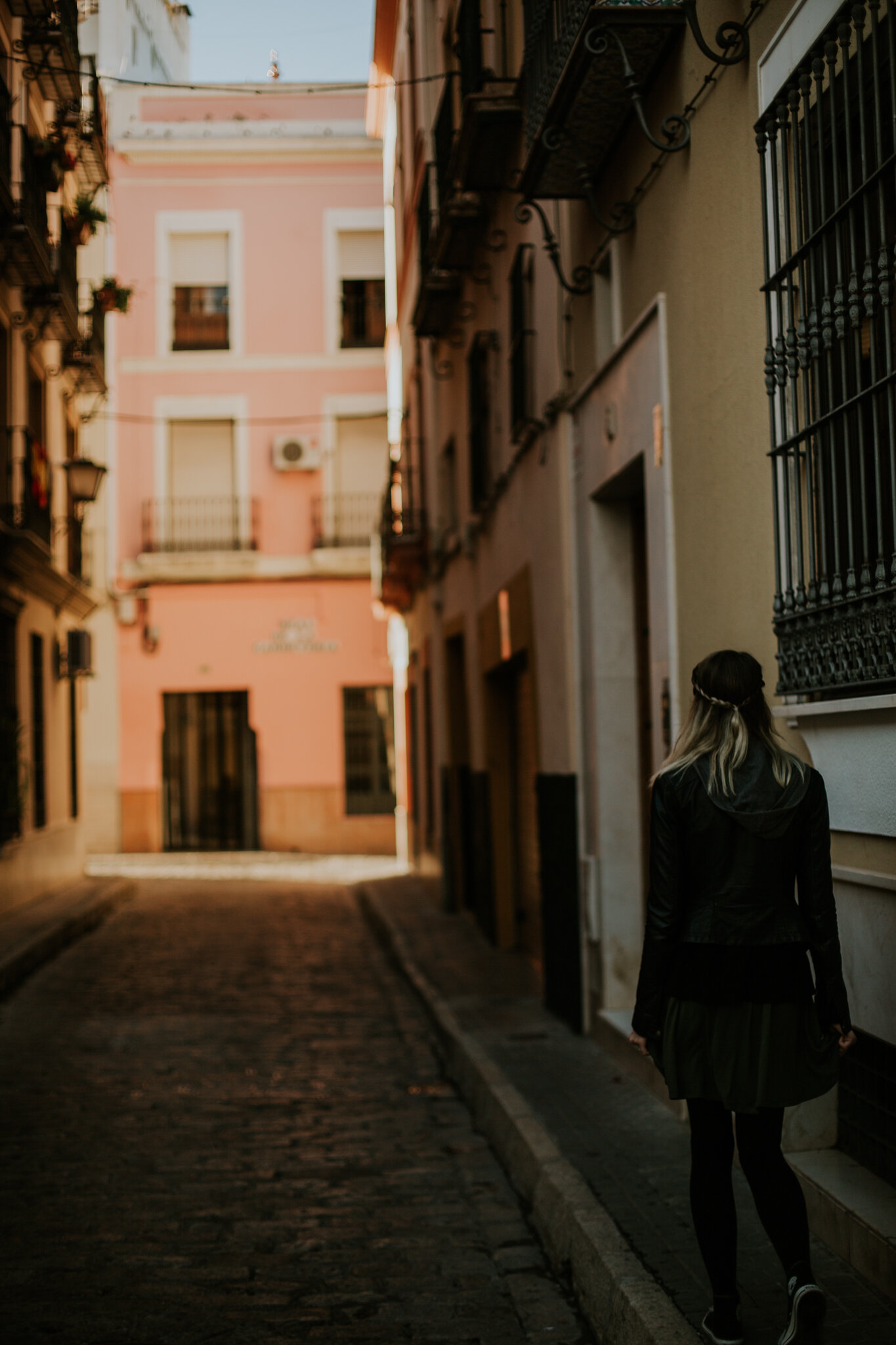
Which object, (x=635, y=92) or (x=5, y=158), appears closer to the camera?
(x=635, y=92)

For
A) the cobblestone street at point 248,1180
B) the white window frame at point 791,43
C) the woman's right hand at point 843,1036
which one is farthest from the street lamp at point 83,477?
the woman's right hand at point 843,1036

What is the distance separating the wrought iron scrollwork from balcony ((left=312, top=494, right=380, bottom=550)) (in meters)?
21.6

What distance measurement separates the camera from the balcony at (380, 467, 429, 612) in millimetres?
18438

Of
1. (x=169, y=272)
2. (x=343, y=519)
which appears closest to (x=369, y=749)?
(x=343, y=519)

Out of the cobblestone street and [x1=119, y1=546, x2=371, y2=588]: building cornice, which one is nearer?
the cobblestone street

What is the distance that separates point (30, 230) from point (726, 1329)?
13850mm

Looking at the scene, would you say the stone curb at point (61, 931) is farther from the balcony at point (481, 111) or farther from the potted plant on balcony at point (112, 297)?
the potted plant on balcony at point (112, 297)

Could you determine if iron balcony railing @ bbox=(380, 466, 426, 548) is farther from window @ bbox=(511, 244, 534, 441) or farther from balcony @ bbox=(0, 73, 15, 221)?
window @ bbox=(511, 244, 534, 441)

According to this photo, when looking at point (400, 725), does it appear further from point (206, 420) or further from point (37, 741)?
point (37, 741)

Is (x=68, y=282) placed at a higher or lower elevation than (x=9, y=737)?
higher

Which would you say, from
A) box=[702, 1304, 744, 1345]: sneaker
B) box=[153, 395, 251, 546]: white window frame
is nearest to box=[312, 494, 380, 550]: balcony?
box=[153, 395, 251, 546]: white window frame

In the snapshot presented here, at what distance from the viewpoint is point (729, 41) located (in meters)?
5.45

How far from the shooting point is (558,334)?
911cm

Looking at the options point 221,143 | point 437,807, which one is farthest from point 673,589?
point 221,143
